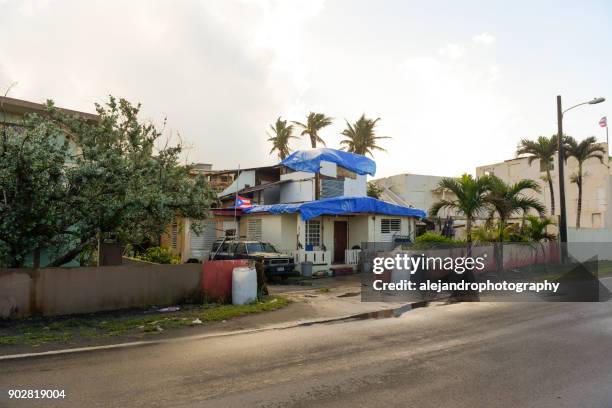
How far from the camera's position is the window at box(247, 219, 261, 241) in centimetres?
2242

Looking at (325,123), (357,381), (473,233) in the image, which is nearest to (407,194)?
(325,123)

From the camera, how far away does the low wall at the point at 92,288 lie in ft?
32.2

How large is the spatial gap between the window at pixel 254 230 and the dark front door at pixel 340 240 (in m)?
3.98

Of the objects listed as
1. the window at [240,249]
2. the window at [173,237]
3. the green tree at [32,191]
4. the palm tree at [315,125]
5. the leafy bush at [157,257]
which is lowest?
the leafy bush at [157,257]

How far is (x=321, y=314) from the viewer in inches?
439

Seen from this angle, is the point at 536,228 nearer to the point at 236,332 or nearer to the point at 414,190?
the point at 236,332

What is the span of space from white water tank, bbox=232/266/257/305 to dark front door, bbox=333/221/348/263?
37.0 ft

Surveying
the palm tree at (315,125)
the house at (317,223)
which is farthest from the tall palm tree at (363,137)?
the house at (317,223)

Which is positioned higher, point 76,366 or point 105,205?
point 105,205

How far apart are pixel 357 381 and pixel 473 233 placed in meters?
16.2

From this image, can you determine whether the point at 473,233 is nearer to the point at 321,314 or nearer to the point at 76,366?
the point at 321,314

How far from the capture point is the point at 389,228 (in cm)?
2380

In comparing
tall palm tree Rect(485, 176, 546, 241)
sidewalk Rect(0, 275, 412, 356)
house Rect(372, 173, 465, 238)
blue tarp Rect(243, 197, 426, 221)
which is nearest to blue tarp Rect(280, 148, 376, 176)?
blue tarp Rect(243, 197, 426, 221)

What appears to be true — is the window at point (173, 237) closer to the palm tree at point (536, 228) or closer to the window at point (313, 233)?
the window at point (313, 233)
